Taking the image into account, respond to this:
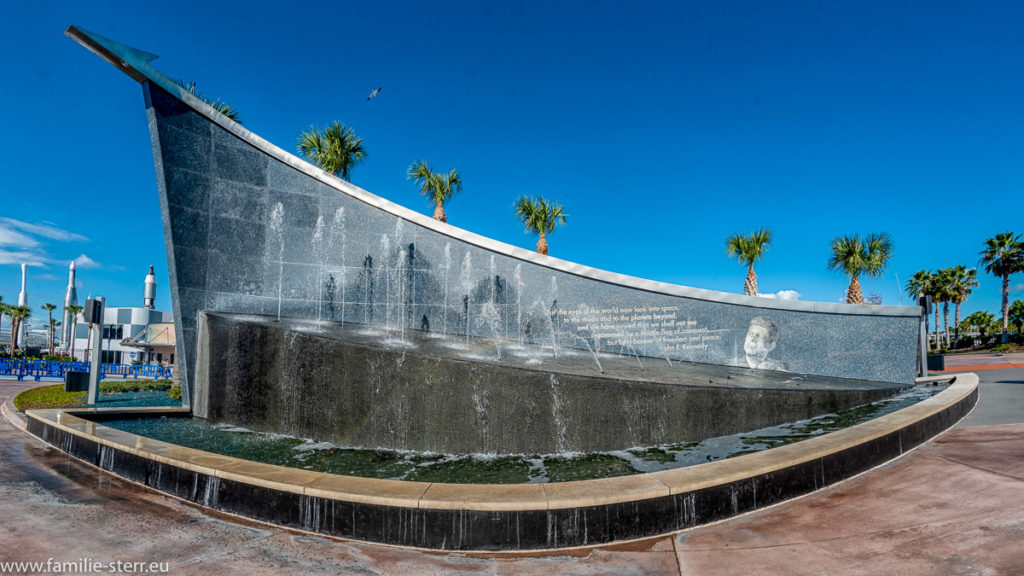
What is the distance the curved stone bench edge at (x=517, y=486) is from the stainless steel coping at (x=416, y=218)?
242 inches

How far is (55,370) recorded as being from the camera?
90.7 ft

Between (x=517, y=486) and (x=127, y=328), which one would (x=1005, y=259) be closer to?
(x=517, y=486)

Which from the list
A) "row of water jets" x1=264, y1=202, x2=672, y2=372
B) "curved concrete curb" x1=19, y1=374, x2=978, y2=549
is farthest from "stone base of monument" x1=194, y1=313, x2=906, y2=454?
"row of water jets" x1=264, y1=202, x2=672, y2=372

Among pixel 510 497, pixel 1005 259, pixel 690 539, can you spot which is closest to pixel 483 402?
pixel 510 497

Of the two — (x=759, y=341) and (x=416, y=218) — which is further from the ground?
(x=416, y=218)

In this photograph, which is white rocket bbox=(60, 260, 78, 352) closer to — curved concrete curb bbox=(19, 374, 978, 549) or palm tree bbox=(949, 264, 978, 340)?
curved concrete curb bbox=(19, 374, 978, 549)

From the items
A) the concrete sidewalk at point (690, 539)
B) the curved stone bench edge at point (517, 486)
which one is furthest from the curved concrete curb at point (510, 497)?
the concrete sidewalk at point (690, 539)

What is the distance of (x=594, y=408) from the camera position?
740cm

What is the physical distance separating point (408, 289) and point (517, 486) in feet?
32.1

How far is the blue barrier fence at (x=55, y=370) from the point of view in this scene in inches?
1054

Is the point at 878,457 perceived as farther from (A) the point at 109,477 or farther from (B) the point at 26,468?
(B) the point at 26,468

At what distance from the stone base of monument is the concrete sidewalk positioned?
2357mm

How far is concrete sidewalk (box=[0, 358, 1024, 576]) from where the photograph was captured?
379 cm

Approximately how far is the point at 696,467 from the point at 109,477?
7.33 meters
